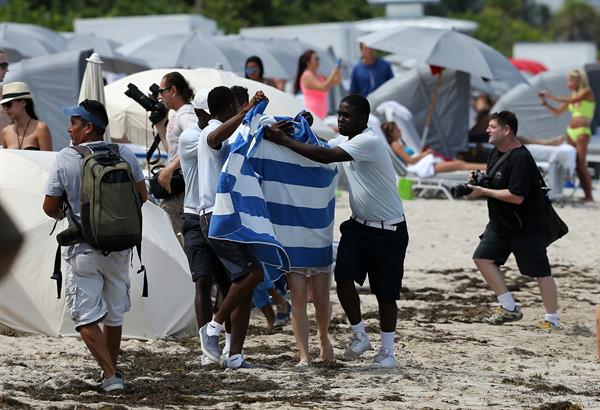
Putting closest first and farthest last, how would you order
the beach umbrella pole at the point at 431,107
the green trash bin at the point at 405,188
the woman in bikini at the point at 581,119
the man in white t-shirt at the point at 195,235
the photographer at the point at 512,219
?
the man in white t-shirt at the point at 195,235
the photographer at the point at 512,219
the green trash bin at the point at 405,188
the woman in bikini at the point at 581,119
the beach umbrella pole at the point at 431,107

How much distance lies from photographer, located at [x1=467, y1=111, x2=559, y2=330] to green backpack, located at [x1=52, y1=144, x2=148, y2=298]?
9.69 feet

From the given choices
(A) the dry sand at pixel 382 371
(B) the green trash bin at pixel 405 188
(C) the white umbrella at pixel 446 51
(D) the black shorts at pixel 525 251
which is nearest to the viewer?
(A) the dry sand at pixel 382 371

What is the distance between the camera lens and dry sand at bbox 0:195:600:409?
6305 mm

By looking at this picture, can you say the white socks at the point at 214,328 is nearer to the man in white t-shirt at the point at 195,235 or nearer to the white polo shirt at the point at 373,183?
the man in white t-shirt at the point at 195,235

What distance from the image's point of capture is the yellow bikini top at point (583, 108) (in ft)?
54.4

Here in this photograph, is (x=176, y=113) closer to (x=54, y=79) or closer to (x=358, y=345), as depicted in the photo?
(x=358, y=345)

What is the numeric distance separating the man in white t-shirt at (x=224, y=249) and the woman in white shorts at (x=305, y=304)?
0.24 metres

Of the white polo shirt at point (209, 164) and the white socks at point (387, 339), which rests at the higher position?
the white polo shirt at point (209, 164)

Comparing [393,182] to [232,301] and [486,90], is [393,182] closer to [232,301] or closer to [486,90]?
[232,301]

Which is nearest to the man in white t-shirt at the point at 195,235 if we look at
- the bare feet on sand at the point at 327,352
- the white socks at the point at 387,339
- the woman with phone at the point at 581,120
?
the bare feet on sand at the point at 327,352

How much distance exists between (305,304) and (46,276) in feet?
5.60

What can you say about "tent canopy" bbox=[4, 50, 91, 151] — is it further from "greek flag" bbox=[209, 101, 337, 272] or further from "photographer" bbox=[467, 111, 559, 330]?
"greek flag" bbox=[209, 101, 337, 272]

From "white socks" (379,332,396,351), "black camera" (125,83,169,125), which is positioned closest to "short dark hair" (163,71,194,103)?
"black camera" (125,83,169,125)

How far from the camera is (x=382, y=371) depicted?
7.15 m
